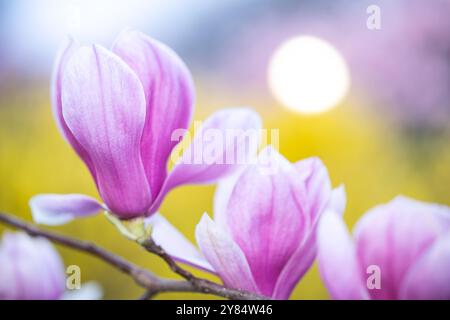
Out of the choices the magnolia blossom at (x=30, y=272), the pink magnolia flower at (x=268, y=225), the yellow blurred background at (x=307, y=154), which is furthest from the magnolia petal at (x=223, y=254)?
the yellow blurred background at (x=307, y=154)

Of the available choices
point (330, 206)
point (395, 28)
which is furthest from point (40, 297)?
point (395, 28)

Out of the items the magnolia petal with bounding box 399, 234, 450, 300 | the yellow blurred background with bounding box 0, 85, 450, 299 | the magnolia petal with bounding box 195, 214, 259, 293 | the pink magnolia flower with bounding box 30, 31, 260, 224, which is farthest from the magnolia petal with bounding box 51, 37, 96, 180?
the yellow blurred background with bounding box 0, 85, 450, 299

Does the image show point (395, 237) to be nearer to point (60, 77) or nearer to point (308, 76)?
point (60, 77)

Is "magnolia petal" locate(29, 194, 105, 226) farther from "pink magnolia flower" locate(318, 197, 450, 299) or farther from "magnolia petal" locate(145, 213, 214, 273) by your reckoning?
"pink magnolia flower" locate(318, 197, 450, 299)

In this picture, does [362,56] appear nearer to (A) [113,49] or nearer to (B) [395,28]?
(B) [395,28]

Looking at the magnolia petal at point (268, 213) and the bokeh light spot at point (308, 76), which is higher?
the bokeh light spot at point (308, 76)

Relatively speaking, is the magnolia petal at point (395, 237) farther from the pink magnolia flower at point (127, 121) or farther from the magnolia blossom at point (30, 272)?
the magnolia blossom at point (30, 272)
